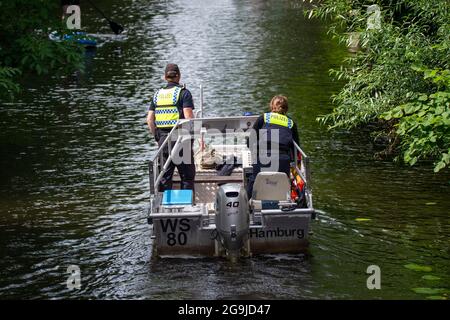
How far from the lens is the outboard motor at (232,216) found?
1296 cm

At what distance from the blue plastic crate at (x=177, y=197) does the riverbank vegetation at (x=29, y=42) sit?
539cm

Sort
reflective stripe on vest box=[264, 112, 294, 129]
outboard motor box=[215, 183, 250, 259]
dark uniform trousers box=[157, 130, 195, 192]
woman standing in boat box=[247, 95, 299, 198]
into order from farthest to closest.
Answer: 1. dark uniform trousers box=[157, 130, 195, 192]
2. reflective stripe on vest box=[264, 112, 294, 129]
3. woman standing in boat box=[247, 95, 299, 198]
4. outboard motor box=[215, 183, 250, 259]

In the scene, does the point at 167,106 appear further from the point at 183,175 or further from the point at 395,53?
the point at 395,53

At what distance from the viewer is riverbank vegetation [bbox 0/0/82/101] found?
1820 centimetres

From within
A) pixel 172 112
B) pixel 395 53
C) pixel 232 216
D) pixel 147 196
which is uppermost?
pixel 395 53

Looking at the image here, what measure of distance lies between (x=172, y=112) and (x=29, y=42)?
4.46 m

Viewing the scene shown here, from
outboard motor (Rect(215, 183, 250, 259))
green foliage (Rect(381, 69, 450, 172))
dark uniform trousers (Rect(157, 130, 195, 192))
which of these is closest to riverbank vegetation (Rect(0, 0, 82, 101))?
dark uniform trousers (Rect(157, 130, 195, 192))

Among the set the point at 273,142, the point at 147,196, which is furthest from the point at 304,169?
the point at 147,196

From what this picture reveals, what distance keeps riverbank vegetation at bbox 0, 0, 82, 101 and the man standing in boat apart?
374cm

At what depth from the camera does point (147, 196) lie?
1809 cm

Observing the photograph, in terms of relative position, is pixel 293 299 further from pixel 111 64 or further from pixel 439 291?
pixel 111 64

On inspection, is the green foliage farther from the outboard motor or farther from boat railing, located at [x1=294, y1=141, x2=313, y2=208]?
the outboard motor

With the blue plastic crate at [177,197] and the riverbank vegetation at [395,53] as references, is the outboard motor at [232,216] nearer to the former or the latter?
the blue plastic crate at [177,197]
